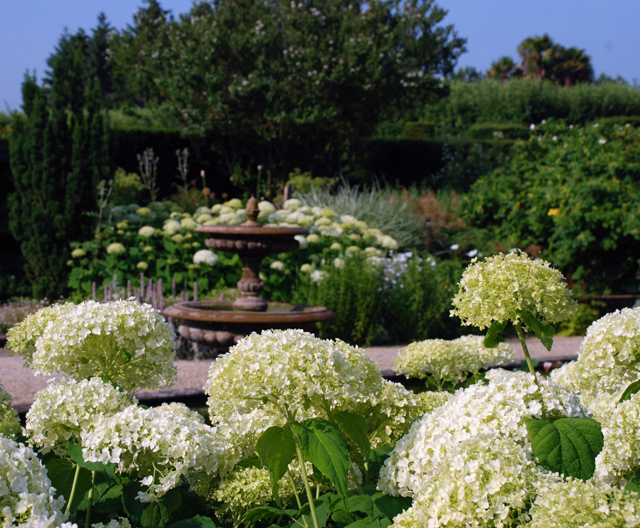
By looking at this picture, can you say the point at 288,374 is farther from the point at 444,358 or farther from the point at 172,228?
the point at 172,228

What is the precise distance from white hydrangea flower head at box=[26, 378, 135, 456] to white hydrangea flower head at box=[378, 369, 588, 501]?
65cm

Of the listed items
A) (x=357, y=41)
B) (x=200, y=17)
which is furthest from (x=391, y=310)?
(x=200, y=17)

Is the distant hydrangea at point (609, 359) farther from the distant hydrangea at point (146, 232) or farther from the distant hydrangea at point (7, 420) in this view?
the distant hydrangea at point (146, 232)

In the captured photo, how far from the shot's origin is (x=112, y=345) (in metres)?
1.70

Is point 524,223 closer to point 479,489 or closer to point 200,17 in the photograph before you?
point 479,489

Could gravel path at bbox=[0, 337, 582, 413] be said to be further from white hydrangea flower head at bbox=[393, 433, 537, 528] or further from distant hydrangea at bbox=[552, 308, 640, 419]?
white hydrangea flower head at bbox=[393, 433, 537, 528]

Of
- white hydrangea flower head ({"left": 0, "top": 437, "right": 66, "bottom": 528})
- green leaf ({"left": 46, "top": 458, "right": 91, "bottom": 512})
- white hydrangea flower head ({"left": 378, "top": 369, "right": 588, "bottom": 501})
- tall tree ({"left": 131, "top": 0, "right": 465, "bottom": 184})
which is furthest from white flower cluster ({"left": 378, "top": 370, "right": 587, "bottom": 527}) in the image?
tall tree ({"left": 131, "top": 0, "right": 465, "bottom": 184})

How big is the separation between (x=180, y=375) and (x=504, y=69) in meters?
49.0

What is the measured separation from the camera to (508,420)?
1.31 metres

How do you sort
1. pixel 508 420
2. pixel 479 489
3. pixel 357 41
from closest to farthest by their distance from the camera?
pixel 479 489, pixel 508 420, pixel 357 41

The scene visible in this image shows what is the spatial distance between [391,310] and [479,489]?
→ 7024 millimetres

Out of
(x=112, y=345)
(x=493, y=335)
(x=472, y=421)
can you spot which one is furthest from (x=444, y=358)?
(x=112, y=345)

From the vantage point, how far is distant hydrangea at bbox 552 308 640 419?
1618 millimetres

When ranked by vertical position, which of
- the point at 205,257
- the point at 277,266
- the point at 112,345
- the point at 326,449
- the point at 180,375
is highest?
the point at 112,345
